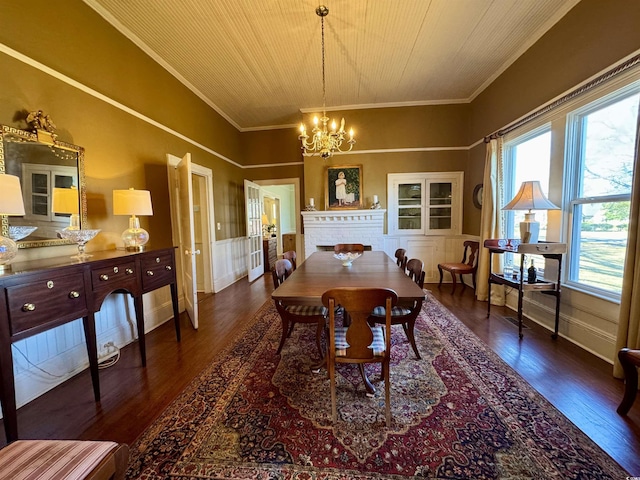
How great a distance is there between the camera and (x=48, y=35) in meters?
2.01

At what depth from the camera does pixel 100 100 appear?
8.04 ft

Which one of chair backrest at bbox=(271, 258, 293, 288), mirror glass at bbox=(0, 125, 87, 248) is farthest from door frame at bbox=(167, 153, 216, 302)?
chair backrest at bbox=(271, 258, 293, 288)

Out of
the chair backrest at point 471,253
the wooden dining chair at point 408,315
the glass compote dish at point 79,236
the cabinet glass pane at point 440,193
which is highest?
the cabinet glass pane at point 440,193

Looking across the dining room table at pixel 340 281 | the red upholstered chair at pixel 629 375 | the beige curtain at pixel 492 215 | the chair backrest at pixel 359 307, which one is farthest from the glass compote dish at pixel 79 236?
the beige curtain at pixel 492 215

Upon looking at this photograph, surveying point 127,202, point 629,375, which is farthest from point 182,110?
point 629,375

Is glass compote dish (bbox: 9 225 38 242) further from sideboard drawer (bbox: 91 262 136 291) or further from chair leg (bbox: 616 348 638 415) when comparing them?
chair leg (bbox: 616 348 638 415)

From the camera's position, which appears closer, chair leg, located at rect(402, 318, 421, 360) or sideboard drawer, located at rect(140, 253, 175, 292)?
chair leg, located at rect(402, 318, 421, 360)

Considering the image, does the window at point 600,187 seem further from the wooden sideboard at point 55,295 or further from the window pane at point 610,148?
the wooden sideboard at point 55,295

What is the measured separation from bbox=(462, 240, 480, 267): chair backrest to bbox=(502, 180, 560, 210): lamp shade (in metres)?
1.59

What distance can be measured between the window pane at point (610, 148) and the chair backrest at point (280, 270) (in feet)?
9.78

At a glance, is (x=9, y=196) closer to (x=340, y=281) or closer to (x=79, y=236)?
(x=79, y=236)

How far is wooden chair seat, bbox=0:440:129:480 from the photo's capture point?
0.82 m

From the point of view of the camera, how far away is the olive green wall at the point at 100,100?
1861mm

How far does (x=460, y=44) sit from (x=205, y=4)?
2.90 m
